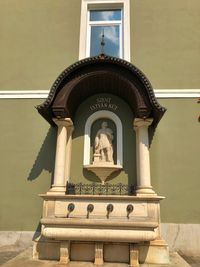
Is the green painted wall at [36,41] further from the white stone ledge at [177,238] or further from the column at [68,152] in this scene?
the white stone ledge at [177,238]

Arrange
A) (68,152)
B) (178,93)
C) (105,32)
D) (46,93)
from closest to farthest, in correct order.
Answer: (68,152) < (178,93) < (46,93) < (105,32)

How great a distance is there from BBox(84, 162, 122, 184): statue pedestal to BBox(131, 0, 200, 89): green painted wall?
287 centimetres

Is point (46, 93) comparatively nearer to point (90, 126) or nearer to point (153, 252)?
point (90, 126)

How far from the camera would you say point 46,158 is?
7.55 m

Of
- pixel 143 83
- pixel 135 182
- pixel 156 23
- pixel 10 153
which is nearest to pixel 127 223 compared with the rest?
pixel 135 182

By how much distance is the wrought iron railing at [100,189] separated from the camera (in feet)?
22.7

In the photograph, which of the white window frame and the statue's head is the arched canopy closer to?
the statue's head

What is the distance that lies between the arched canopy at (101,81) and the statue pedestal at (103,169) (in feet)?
4.79

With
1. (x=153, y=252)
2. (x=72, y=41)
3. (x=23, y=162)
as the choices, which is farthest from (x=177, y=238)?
(x=72, y=41)

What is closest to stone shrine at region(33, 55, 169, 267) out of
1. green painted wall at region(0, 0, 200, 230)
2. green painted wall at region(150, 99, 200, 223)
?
green painted wall at region(0, 0, 200, 230)

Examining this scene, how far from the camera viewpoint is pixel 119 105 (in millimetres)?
7617

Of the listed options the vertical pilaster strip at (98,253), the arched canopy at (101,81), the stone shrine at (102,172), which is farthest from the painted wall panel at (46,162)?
the vertical pilaster strip at (98,253)

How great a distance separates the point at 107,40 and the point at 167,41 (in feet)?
6.35

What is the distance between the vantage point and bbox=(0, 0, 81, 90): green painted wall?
838cm
